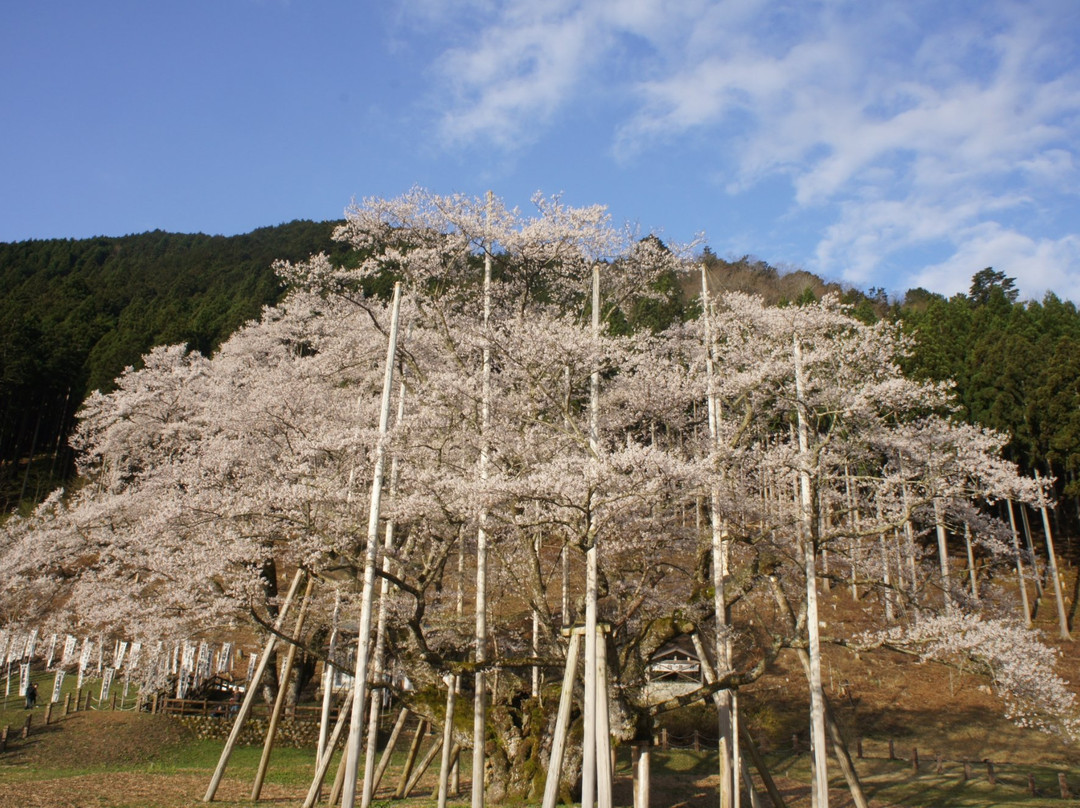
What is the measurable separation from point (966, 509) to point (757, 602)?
487 inches

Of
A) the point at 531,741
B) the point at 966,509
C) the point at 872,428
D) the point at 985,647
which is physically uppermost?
the point at 872,428

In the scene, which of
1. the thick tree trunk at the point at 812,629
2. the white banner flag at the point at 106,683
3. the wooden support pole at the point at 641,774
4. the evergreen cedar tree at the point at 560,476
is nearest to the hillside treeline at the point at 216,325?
the evergreen cedar tree at the point at 560,476

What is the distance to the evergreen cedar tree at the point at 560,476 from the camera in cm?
1134

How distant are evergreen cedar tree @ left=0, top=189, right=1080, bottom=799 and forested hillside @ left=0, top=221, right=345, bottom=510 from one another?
27.1 metres

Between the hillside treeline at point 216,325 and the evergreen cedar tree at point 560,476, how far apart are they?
2.61 m

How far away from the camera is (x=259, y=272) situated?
57656 millimetres

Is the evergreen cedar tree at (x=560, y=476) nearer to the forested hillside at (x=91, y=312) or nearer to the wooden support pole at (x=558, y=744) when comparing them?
the wooden support pole at (x=558, y=744)

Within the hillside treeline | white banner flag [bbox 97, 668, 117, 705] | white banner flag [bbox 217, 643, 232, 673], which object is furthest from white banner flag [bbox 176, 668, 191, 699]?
the hillside treeline

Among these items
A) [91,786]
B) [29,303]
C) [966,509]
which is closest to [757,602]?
[966,509]

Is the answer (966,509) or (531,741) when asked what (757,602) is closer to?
(966,509)

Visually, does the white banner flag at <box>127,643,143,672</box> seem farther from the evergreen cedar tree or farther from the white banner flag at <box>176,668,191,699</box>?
the white banner flag at <box>176,668,191,699</box>

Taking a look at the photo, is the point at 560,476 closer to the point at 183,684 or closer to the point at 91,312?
the point at 183,684

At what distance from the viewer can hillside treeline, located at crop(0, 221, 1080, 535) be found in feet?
99.6

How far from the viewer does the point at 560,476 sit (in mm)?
10656
